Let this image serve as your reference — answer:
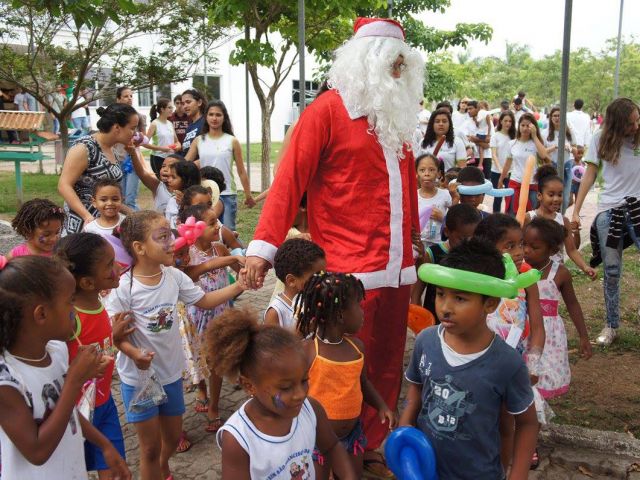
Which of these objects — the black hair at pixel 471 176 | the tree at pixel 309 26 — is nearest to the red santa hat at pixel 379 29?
the black hair at pixel 471 176

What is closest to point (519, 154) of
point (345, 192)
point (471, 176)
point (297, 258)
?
point (471, 176)

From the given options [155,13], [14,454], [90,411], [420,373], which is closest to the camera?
[14,454]

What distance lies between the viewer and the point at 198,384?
424cm

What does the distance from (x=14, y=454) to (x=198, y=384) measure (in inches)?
89.2

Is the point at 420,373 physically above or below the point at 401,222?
below

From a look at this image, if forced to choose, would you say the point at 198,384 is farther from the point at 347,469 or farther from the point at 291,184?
the point at 347,469

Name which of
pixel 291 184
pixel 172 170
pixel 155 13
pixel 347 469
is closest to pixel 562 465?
pixel 347 469

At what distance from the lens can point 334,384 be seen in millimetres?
2703

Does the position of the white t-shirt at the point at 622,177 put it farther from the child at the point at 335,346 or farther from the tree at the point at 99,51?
the tree at the point at 99,51

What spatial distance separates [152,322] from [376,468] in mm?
1431

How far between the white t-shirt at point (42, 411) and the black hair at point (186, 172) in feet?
10.4

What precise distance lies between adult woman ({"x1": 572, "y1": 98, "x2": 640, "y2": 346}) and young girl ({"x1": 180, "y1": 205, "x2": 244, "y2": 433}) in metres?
2.80

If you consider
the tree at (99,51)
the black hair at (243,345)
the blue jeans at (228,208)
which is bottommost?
the blue jeans at (228,208)

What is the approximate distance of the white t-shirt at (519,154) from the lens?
27.8 feet
